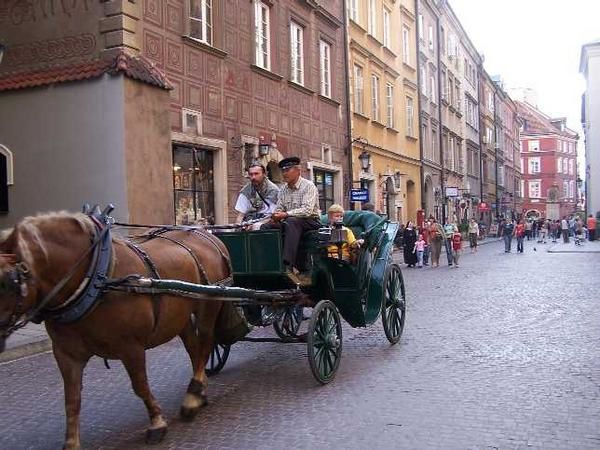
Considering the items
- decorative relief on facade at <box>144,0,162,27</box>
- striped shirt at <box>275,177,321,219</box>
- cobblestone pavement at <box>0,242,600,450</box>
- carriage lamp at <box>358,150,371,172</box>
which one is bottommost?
cobblestone pavement at <box>0,242,600,450</box>

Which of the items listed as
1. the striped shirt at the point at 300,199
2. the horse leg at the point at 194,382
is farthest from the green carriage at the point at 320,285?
the horse leg at the point at 194,382

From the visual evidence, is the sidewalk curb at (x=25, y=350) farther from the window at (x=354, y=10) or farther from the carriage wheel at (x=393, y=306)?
the window at (x=354, y=10)

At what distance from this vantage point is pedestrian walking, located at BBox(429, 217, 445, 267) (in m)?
22.2

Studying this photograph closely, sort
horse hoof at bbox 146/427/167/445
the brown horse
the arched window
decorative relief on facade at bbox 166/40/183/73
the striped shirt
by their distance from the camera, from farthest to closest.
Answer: decorative relief on facade at bbox 166/40/183/73 → the arched window → the striped shirt → horse hoof at bbox 146/427/167/445 → the brown horse

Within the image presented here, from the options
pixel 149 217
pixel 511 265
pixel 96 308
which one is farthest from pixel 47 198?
pixel 511 265

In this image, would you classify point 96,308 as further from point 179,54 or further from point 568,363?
point 179,54

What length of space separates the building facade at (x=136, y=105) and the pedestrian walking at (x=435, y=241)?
24.2ft

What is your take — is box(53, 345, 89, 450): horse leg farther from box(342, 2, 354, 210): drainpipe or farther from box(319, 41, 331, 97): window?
box(342, 2, 354, 210): drainpipe

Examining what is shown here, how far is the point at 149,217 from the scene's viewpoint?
12766mm

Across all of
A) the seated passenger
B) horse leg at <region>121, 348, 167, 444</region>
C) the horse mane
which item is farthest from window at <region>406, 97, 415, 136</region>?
the horse mane

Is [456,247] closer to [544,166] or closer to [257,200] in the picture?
[257,200]

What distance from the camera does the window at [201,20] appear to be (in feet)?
48.5

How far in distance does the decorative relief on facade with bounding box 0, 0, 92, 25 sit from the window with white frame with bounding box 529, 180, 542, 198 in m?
89.5

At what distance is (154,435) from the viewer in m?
4.57
